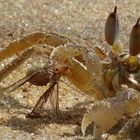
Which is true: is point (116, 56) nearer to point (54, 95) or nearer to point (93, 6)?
point (54, 95)

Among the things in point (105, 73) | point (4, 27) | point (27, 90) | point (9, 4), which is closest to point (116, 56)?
point (105, 73)

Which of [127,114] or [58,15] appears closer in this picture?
[127,114]

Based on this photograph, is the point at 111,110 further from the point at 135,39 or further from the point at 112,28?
the point at 112,28

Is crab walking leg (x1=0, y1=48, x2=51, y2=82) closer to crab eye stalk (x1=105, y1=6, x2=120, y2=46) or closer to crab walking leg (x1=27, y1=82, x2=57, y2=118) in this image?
crab walking leg (x1=27, y1=82, x2=57, y2=118)

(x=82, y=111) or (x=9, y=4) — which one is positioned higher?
(x=9, y=4)

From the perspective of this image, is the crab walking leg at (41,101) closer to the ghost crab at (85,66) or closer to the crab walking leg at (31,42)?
the ghost crab at (85,66)

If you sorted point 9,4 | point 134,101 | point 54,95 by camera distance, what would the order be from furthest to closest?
point 9,4
point 54,95
point 134,101
